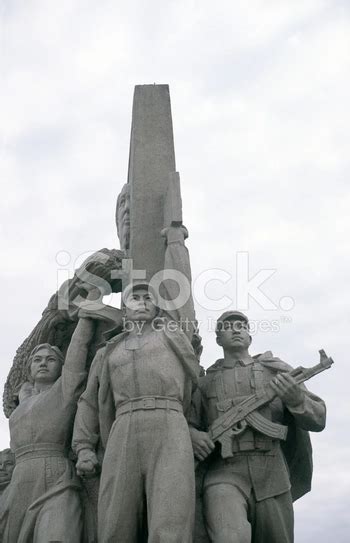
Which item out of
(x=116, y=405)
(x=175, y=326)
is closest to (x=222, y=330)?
(x=175, y=326)

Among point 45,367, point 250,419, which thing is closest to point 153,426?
point 250,419

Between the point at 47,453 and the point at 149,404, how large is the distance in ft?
5.55

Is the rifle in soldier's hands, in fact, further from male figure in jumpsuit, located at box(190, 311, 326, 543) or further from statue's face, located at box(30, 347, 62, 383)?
statue's face, located at box(30, 347, 62, 383)

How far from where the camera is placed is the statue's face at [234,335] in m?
11.2

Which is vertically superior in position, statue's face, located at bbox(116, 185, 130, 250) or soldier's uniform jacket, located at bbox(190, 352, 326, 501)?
statue's face, located at bbox(116, 185, 130, 250)

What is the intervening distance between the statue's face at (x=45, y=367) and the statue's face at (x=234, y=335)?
2.08m

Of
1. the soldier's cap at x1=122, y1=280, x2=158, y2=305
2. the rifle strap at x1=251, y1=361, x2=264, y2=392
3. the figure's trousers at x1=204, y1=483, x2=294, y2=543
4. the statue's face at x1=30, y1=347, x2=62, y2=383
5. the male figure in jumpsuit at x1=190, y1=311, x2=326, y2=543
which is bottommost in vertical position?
the figure's trousers at x1=204, y1=483, x2=294, y2=543

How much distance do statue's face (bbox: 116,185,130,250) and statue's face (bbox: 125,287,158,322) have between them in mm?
1898

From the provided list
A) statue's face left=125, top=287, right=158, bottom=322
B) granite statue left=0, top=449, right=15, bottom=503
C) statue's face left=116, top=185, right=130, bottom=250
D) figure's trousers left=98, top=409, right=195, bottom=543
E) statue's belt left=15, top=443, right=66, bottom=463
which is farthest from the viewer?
statue's face left=116, top=185, right=130, bottom=250

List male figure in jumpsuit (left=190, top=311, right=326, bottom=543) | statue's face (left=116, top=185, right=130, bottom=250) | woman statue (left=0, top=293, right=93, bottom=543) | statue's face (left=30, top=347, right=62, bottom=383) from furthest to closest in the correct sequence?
statue's face (left=116, top=185, right=130, bottom=250) → statue's face (left=30, top=347, right=62, bottom=383) → woman statue (left=0, top=293, right=93, bottom=543) → male figure in jumpsuit (left=190, top=311, right=326, bottom=543)

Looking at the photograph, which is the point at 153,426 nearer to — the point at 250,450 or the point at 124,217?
the point at 250,450

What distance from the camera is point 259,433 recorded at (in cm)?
1051

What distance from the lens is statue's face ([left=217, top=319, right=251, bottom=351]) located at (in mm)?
11181

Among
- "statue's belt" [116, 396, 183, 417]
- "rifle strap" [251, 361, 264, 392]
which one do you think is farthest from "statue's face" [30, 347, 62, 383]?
"rifle strap" [251, 361, 264, 392]
